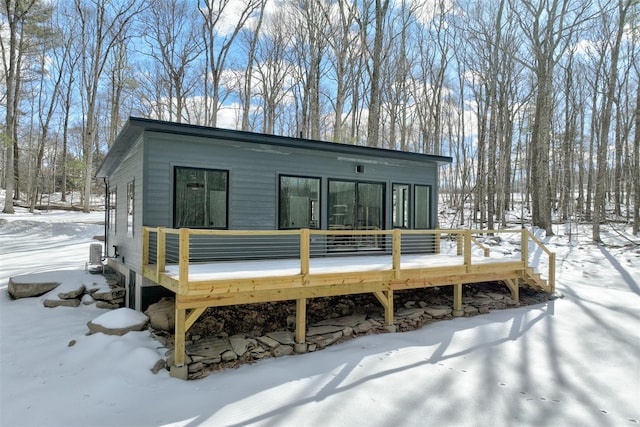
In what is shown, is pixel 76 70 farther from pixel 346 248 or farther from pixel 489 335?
pixel 489 335

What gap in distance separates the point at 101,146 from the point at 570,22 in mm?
31921

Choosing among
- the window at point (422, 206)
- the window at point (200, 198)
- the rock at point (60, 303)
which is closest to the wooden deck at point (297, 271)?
the window at point (200, 198)

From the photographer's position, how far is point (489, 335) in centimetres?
557

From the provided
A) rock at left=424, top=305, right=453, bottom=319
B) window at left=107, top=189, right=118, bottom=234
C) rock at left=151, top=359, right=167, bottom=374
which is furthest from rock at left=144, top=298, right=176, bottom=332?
rock at left=424, top=305, right=453, bottom=319

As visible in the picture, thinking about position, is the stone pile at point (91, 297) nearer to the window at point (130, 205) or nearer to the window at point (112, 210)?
the window at point (130, 205)

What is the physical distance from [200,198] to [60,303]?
3251 mm

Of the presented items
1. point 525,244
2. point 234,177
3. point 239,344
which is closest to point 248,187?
point 234,177

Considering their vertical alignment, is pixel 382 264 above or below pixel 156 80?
below

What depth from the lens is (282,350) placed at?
4.86 metres

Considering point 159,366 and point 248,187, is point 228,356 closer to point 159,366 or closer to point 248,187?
point 159,366

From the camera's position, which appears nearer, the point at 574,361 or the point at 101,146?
the point at 574,361

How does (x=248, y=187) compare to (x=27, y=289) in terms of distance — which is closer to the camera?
(x=248, y=187)

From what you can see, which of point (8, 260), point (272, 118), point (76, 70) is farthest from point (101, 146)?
point (8, 260)

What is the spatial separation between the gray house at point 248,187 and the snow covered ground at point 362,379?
1.54 m
